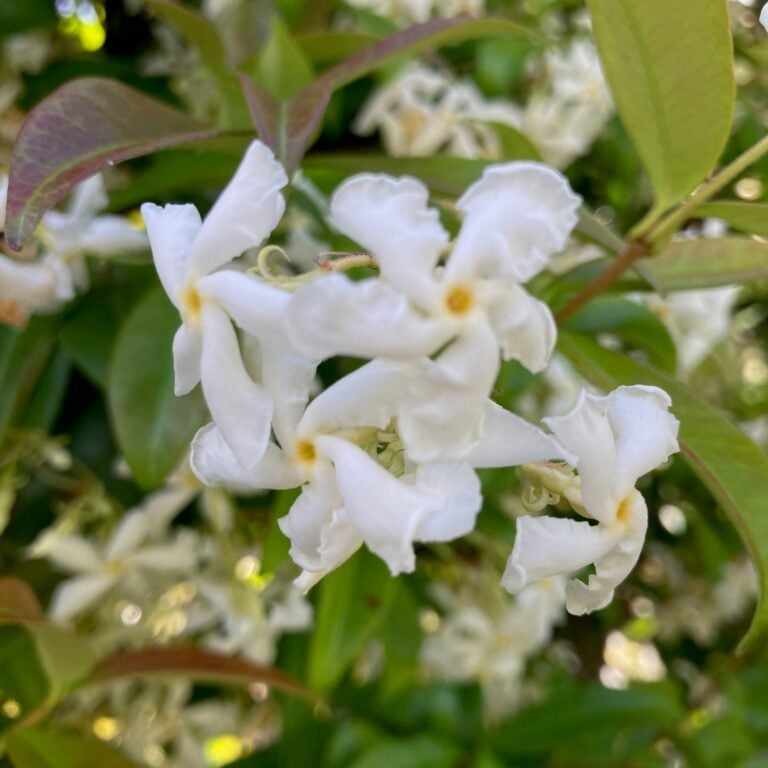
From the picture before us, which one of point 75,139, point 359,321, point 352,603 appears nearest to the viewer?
point 359,321

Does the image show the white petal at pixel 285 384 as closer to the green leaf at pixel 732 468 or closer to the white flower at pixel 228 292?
the white flower at pixel 228 292

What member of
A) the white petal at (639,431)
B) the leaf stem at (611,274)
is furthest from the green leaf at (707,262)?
the white petal at (639,431)

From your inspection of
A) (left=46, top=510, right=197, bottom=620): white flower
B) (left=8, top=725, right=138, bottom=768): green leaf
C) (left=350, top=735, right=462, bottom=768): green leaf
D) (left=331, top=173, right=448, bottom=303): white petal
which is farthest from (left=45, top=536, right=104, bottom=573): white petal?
(left=331, top=173, right=448, bottom=303): white petal

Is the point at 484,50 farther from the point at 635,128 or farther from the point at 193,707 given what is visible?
the point at 193,707

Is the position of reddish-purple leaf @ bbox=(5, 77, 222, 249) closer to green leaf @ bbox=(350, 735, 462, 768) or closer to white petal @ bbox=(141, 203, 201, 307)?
white petal @ bbox=(141, 203, 201, 307)

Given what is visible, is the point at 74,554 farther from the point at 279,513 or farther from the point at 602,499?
the point at 602,499

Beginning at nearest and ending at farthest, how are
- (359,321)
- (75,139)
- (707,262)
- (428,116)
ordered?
1. (359,321)
2. (75,139)
3. (707,262)
4. (428,116)

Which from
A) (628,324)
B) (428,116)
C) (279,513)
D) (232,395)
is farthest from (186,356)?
(428,116)
